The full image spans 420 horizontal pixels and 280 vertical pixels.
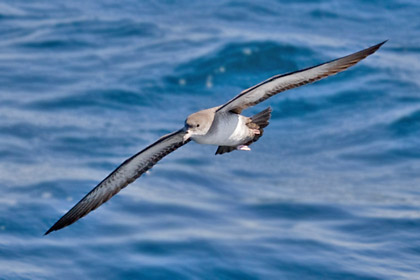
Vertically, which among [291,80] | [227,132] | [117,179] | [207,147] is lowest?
[117,179]

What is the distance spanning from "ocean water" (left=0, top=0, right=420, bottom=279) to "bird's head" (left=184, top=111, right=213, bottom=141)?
4.74 metres

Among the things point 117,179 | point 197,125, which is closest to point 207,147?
point 117,179

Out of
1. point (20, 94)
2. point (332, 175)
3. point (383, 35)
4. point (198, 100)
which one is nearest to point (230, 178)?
point (332, 175)

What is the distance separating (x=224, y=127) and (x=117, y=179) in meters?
1.72

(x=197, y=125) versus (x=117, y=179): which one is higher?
(x=197, y=125)

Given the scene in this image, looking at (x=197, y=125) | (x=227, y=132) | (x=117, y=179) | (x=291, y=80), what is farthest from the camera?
(x=117, y=179)

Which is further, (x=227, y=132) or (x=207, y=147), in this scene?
(x=207, y=147)

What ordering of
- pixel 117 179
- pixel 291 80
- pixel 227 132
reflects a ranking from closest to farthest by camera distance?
1. pixel 291 80
2. pixel 227 132
3. pixel 117 179

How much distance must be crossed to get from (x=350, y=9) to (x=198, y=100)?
659 cm

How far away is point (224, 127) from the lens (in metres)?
9.84

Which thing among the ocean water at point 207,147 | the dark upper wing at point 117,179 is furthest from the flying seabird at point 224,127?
the ocean water at point 207,147

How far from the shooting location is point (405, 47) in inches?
854

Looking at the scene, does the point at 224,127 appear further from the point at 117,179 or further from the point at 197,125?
the point at 117,179

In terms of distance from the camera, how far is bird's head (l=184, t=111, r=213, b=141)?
381 inches
